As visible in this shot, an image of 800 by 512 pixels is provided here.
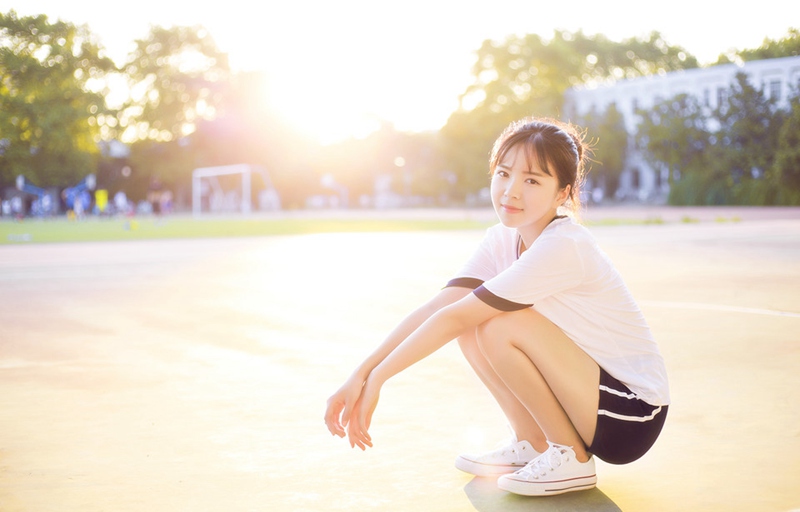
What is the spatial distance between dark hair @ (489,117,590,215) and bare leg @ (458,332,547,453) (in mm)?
567

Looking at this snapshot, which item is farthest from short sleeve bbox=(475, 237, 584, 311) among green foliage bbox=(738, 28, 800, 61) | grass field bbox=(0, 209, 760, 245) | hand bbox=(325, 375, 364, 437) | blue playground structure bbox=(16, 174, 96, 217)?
blue playground structure bbox=(16, 174, 96, 217)

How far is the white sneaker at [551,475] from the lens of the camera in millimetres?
2811

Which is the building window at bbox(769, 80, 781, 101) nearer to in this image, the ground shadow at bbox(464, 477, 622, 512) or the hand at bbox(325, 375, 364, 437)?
the ground shadow at bbox(464, 477, 622, 512)

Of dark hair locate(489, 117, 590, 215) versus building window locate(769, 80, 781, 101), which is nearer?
dark hair locate(489, 117, 590, 215)

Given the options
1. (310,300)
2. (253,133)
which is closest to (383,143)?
(253,133)

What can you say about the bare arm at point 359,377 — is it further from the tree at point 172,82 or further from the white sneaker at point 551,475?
the tree at point 172,82

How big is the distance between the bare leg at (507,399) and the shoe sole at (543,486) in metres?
0.24

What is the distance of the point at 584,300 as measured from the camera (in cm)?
283

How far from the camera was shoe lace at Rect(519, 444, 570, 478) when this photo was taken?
282 centimetres

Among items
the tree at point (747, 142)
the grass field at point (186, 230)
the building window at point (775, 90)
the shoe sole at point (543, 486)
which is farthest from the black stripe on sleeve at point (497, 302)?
the tree at point (747, 142)

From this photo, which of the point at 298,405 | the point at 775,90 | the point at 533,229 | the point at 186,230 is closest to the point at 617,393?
Answer: the point at 533,229

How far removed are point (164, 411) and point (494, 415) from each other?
56.0 inches

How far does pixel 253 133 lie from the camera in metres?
57.7

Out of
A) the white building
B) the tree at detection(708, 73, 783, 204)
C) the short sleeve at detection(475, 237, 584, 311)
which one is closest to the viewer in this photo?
the short sleeve at detection(475, 237, 584, 311)
